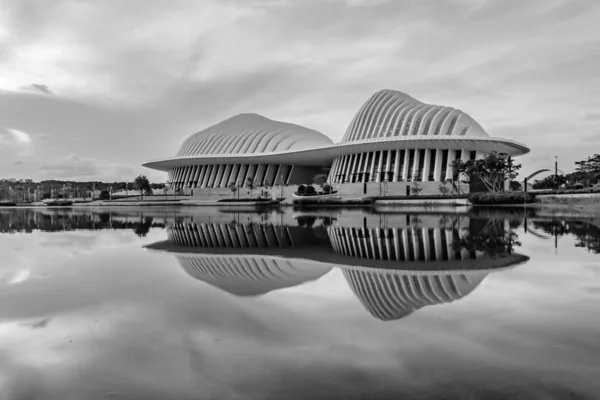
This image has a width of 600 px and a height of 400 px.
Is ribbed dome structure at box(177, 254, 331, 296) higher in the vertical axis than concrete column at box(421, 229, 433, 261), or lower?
lower

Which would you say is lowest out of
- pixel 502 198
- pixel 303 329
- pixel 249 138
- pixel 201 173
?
pixel 303 329

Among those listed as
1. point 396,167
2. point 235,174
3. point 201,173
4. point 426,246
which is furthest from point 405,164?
point 426,246

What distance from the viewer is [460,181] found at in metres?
56.3

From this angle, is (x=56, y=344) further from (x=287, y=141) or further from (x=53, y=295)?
(x=287, y=141)

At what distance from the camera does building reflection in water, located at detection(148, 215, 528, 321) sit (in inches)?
236

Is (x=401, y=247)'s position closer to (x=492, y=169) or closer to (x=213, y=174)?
(x=492, y=169)

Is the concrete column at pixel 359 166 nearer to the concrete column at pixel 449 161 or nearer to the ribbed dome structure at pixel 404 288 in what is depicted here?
the concrete column at pixel 449 161

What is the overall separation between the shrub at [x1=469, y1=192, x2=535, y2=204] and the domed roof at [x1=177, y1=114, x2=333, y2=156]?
38.9 m

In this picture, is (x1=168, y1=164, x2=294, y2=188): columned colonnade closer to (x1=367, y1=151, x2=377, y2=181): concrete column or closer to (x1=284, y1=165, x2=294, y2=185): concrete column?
(x1=284, y1=165, x2=294, y2=185): concrete column

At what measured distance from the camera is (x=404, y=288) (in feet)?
20.3

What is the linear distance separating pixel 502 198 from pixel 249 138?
5177 cm

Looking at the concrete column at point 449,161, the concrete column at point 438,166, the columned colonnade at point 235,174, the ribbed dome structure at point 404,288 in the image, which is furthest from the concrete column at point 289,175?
the ribbed dome structure at point 404,288

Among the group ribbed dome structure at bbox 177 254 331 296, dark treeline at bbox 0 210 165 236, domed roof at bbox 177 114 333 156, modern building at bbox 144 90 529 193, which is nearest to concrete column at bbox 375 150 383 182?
modern building at bbox 144 90 529 193

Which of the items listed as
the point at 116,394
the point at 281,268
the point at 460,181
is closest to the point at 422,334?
the point at 116,394
